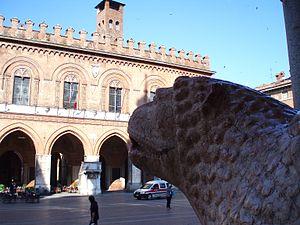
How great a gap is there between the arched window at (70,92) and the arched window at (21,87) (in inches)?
102

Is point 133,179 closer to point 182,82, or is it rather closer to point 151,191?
point 151,191

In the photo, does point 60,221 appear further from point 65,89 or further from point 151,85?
point 151,85

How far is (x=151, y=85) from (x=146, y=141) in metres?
27.6

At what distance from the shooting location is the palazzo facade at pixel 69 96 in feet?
78.9

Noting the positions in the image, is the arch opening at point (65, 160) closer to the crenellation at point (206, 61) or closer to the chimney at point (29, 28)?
the chimney at point (29, 28)

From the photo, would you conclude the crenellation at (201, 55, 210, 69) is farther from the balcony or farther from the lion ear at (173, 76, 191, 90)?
the lion ear at (173, 76, 191, 90)

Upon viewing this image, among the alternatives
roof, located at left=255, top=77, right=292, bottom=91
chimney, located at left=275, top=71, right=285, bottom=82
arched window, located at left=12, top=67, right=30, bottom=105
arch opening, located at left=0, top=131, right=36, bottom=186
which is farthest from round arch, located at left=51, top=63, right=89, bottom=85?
chimney, located at left=275, top=71, right=285, bottom=82

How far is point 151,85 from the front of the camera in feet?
95.3

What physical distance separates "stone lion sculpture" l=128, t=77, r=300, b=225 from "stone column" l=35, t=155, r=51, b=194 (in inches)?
924

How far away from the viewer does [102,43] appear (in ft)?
91.3

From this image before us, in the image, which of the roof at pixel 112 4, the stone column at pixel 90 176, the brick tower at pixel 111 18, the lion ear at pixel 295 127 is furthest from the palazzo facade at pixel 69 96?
the lion ear at pixel 295 127

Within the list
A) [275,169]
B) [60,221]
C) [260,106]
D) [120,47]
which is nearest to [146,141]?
[260,106]

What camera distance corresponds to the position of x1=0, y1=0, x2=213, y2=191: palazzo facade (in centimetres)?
2405

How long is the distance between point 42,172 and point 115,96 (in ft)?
25.2
